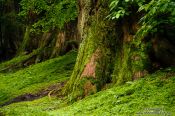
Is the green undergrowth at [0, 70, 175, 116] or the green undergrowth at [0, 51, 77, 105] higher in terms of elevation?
the green undergrowth at [0, 70, 175, 116]

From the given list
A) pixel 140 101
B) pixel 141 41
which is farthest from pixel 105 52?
pixel 140 101

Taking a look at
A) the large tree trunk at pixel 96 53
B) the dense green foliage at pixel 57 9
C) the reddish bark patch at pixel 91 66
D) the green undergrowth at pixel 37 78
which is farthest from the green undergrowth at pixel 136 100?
the dense green foliage at pixel 57 9

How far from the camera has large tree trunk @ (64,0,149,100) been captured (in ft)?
31.2

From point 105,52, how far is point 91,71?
0.65m

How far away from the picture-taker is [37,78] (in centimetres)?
1994

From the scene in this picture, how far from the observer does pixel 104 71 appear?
1033 cm

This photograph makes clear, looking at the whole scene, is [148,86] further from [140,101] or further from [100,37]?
[100,37]

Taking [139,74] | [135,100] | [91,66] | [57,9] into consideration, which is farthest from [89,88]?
[57,9]

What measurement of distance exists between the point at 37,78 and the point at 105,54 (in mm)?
10038

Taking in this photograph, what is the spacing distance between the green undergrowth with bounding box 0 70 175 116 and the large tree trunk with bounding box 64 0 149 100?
2.21 feet

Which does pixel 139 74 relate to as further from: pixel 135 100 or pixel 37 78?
pixel 37 78

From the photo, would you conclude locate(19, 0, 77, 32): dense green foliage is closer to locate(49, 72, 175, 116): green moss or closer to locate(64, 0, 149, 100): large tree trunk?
locate(64, 0, 149, 100): large tree trunk

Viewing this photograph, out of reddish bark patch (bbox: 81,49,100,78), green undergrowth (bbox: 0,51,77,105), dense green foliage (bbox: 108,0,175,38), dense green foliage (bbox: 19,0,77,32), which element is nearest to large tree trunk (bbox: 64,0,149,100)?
reddish bark patch (bbox: 81,49,100,78)

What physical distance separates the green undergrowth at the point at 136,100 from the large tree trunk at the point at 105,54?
0.67m
